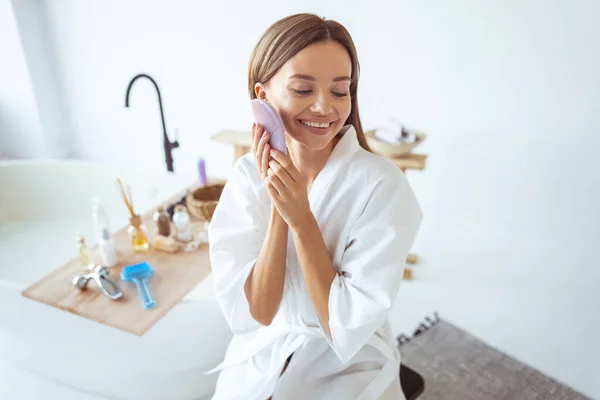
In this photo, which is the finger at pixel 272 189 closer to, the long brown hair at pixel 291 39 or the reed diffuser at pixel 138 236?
the long brown hair at pixel 291 39

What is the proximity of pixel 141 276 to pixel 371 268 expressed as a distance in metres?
0.76

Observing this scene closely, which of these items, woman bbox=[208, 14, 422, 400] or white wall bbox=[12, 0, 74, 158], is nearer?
woman bbox=[208, 14, 422, 400]

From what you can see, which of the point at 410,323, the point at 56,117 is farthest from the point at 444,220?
the point at 56,117

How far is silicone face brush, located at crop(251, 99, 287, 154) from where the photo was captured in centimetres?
84

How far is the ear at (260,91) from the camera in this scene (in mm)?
906

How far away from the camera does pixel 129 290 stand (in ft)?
4.29

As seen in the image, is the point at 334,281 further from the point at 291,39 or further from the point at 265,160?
the point at 291,39

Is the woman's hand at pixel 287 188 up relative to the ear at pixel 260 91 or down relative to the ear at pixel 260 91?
down

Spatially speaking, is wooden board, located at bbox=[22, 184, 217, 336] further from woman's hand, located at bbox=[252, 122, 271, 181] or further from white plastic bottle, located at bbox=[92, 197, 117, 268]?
woman's hand, located at bbox=[252, 122, 271, 181]

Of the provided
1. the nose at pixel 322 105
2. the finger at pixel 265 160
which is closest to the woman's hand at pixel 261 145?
the finger at pixel 265 160

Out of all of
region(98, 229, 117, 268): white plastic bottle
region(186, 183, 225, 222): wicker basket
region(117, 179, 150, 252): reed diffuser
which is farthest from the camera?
region(186, 183, 225, 222): wicker basket

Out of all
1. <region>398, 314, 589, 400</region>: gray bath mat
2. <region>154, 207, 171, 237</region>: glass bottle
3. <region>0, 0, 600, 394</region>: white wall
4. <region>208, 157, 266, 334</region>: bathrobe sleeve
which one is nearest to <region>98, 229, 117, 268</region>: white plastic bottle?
<region>154, 207, 171, 237</region>: glass bottle

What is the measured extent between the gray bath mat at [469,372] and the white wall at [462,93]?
1.30 feet

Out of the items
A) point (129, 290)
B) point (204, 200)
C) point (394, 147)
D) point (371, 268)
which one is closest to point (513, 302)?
point (394, 147)
